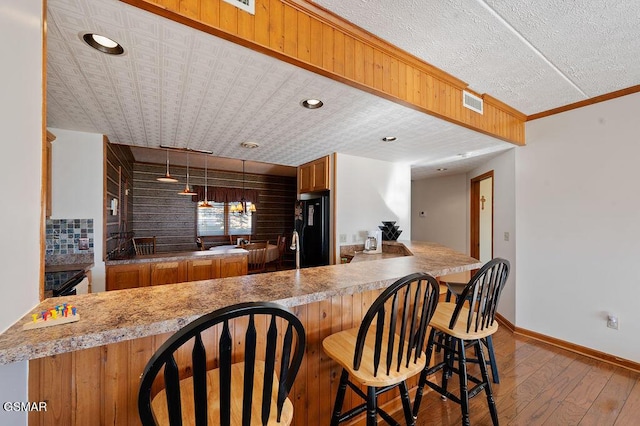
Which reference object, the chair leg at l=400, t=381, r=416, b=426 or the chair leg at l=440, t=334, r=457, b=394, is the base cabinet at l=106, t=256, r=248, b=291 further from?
the chair leg at l=400, t=381, r=416, b=426

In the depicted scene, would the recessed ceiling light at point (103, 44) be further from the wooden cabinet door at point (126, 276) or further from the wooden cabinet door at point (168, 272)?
the wooden cabinet door at point (168, 272)

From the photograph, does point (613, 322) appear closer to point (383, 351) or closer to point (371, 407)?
point (383, 351)

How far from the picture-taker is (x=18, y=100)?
2.70 feet

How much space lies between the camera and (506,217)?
3342 mm

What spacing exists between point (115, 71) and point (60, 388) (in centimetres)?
159

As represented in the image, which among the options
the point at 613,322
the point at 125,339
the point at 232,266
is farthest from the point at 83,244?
the point at 613,322

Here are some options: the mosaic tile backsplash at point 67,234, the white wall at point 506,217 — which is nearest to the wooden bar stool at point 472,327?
the white wall at point 506,217

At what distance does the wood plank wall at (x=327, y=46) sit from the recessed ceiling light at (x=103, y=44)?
0.35 meters

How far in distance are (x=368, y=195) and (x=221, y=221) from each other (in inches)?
183

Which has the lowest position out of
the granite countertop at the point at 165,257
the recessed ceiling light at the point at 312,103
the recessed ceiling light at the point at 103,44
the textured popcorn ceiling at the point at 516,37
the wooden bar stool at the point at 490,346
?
the wooden bar stool at the point at 490,346

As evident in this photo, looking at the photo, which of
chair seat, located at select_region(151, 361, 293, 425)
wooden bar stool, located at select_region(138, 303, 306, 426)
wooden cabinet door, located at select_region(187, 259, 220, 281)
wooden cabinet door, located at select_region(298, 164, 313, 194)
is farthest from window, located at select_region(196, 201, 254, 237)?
wooden bar stool, located at select_region(138, 303, 306, 426)

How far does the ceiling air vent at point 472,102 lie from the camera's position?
2264 millimetres

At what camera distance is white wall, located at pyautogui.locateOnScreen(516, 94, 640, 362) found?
7.80 ft

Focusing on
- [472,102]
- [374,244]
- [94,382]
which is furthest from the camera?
[374,244]
